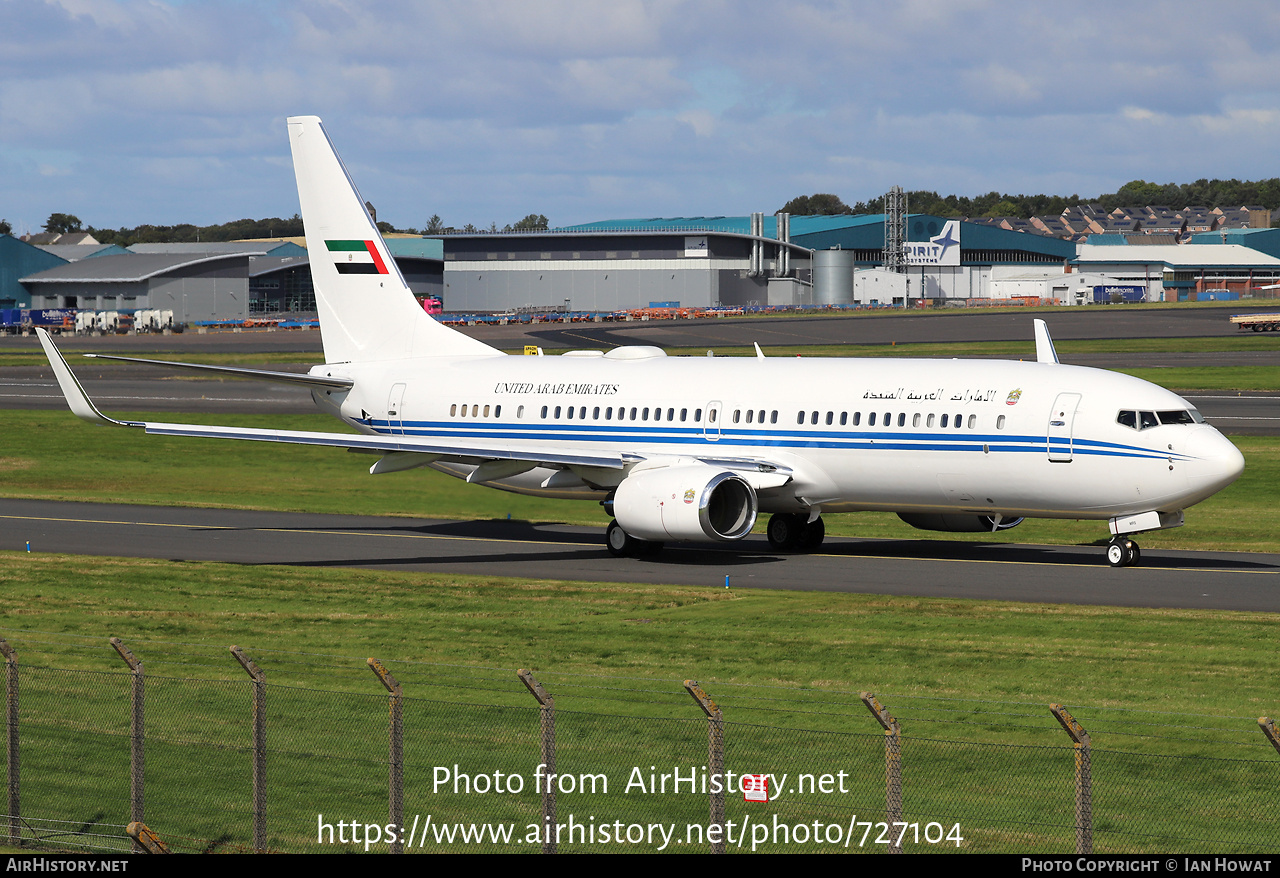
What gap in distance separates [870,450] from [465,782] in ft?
67.7

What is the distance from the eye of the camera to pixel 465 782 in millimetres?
17344

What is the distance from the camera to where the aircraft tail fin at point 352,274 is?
4647 centimetres

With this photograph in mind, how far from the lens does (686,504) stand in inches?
1411

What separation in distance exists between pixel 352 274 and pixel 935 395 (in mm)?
19318

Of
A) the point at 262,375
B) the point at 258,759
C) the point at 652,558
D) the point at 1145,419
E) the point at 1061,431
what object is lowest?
the point at 652,558

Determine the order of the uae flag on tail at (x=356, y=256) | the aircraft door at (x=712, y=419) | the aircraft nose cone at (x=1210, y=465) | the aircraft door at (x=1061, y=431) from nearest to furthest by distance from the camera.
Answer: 1. the aircraft nose cone at (x=1210, y=465)
2. the aircraft door at (x=1061, y=431)
3. the aircraft door at (x=712, y=419)
4. the uae flag on tail at (x=356, y=256)

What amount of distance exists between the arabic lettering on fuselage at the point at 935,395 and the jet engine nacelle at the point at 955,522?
10.3 ft

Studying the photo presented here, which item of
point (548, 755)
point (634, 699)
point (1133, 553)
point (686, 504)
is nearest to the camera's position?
point (548, 755)

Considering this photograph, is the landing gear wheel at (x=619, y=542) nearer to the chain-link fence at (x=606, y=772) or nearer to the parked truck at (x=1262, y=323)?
the chain-link fence at (x=606, y=772)

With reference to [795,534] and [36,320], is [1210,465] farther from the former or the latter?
[36,320]

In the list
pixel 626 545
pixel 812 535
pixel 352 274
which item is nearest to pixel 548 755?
pixel 626 545

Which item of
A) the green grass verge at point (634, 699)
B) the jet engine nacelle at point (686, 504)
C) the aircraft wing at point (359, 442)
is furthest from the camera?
the aircraft wing at point (359, 442)

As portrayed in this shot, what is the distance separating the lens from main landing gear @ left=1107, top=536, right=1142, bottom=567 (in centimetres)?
3488

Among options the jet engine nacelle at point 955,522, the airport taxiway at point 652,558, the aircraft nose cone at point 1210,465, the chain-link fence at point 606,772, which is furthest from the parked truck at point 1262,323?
the chain-link fence at point 606,772
